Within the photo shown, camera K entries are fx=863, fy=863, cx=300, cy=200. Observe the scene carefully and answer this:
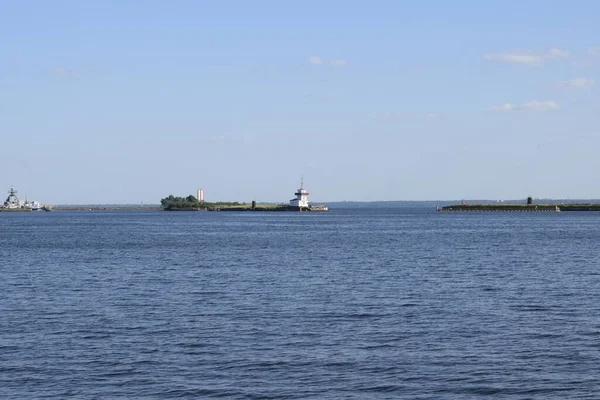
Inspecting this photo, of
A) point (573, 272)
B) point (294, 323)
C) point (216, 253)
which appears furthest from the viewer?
point (216, 253)

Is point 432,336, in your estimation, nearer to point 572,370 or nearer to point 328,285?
point 572,370

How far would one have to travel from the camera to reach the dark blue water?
83.0 ft

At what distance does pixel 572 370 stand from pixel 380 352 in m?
6.28

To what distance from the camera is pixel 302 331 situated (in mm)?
33438

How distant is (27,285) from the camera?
50531 millimetres

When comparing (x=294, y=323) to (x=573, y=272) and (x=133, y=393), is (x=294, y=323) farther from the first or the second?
(x=573, y=272)

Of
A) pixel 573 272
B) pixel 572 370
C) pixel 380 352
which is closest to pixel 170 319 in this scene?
pixel 380 352

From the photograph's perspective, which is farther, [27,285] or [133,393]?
[27,285]

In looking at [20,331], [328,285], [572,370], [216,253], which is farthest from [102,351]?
[216,253]

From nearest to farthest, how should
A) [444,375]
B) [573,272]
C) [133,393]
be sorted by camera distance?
[133,393]
[444,375]
[573,272]

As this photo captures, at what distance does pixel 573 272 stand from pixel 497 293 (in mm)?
13700

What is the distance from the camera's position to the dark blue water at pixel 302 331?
2531 cm

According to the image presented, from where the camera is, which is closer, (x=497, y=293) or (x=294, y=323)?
(x=294, y=323)

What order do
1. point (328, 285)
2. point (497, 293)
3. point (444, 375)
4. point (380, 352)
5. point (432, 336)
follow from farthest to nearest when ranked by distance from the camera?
point (328, 285)
point (497, 293)
point (432, 336)
point (380, 352)
point (444, 375)
